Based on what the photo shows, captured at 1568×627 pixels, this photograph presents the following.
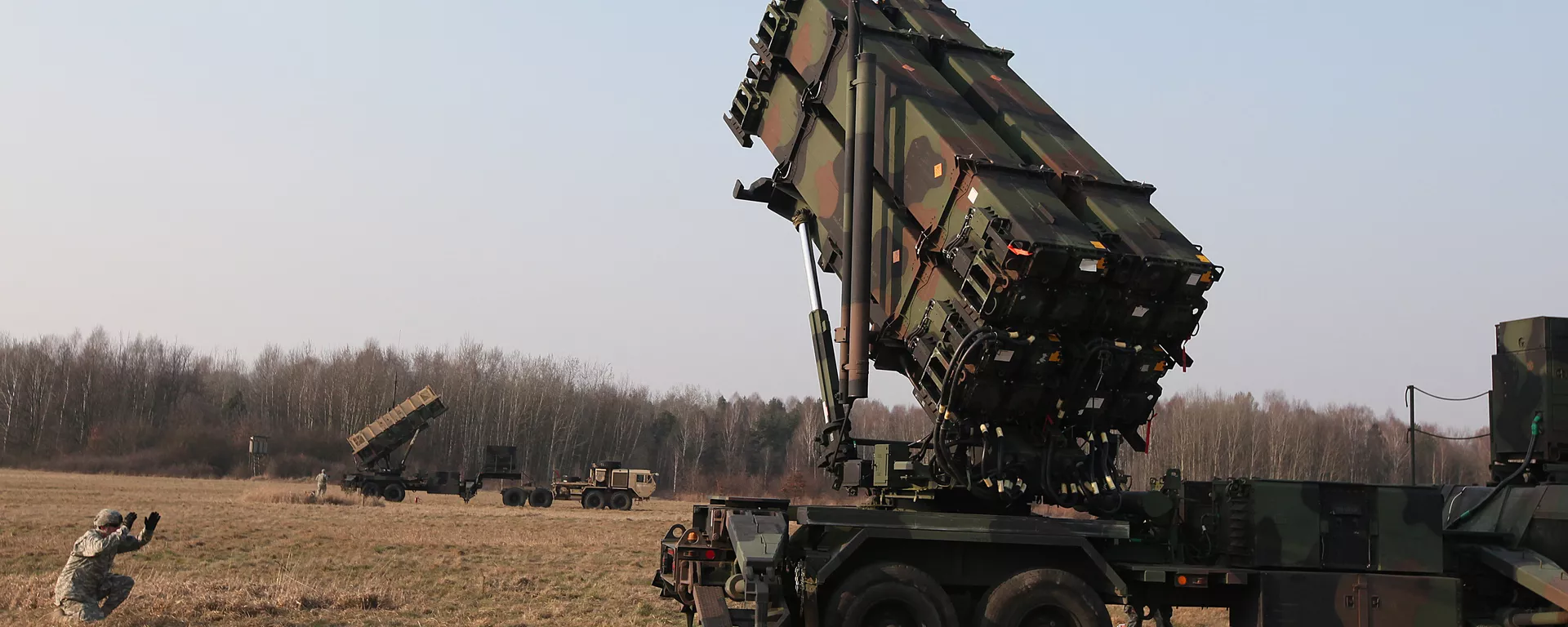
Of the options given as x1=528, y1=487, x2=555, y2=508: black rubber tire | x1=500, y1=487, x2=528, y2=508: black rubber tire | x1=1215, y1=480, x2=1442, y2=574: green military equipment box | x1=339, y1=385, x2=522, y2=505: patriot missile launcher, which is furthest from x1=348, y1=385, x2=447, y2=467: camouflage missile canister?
x1=1215, y1=480, x2=1442, y2=574: green military equipment box

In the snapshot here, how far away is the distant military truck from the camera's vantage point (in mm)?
40844

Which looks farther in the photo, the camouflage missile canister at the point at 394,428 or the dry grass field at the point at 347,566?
the camouflage missile canister at the point at 394,428

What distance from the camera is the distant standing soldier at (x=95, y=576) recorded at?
10.6 meters

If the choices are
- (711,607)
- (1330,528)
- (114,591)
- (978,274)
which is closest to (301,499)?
(114,591)

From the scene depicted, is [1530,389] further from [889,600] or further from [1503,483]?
[889,600]

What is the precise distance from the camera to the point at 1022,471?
10297 millimetres

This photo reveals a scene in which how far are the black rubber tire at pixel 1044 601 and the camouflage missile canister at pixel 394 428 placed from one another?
33.9 m

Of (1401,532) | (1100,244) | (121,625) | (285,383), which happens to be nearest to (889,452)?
(1100,244)

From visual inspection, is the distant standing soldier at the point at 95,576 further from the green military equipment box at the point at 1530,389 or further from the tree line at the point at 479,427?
the tree line at the point at 479,427

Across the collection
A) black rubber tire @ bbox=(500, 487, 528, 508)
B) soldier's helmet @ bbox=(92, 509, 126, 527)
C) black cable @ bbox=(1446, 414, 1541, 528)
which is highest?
black cable @ bbox=(1446, 414, 1541, 528)

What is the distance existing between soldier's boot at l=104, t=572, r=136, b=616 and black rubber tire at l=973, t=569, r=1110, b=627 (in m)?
7.40

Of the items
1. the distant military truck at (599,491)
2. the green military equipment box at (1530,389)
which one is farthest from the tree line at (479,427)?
the green military equipment box at (1530,389)

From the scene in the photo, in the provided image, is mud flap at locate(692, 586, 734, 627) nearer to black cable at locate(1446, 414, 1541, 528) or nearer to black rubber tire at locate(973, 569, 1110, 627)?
black rubber tire at locate(973, 569, 1110, 627)

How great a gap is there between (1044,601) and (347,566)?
10599 mm
